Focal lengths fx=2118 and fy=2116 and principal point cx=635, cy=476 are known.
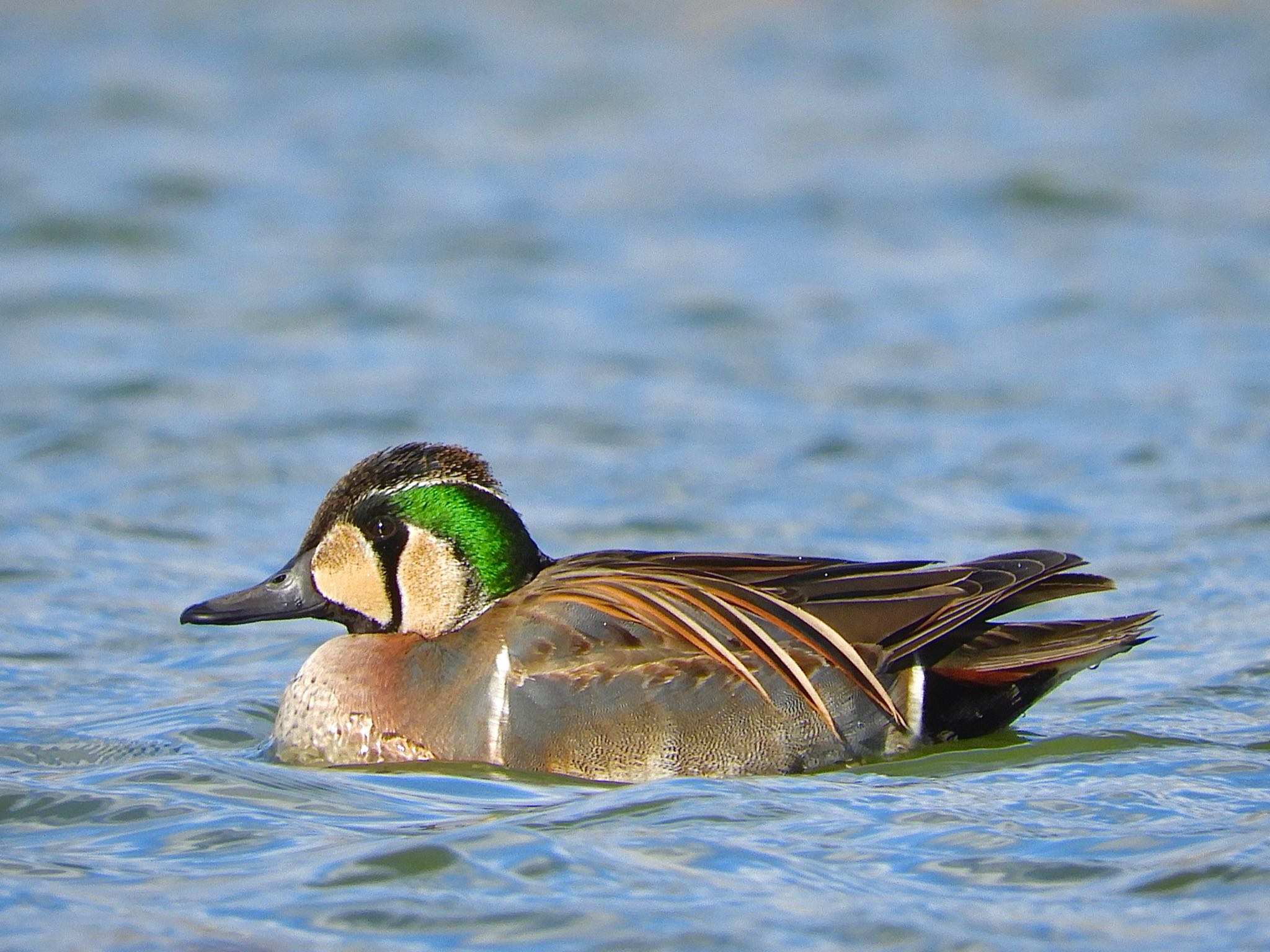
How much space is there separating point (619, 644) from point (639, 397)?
644 centimetres

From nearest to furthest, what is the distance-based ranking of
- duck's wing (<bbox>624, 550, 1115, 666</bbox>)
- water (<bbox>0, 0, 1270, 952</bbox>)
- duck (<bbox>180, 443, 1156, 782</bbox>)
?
water (<bbox>0, 0, 1270, 952</bbox>) < duck (<bbox>180, 443, 1156, 782</bbox>) < duck's wing (<bbox>624, 550, 1115, 666</bbox>)

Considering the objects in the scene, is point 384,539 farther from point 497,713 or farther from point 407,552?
point 497,713

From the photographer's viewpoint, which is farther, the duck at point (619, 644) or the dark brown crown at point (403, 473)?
the dark brown crown at point (403, 473)

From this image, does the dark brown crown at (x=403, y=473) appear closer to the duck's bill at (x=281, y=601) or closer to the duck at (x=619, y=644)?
the duck at (x=619, y=644)

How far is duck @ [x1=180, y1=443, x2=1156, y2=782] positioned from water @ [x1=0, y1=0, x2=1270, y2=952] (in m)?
0.17

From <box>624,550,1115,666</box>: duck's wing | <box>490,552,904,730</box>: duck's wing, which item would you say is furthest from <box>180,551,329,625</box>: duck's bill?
<box>624,550,1115,666</box>: duck's wing

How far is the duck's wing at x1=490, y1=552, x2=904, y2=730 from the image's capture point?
7.07m

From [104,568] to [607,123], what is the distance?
34.2ft

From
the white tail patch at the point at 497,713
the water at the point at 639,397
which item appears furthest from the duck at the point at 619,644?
the water at the point at 639,397

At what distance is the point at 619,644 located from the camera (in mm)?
7105

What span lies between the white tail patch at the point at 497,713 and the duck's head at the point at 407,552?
51cm

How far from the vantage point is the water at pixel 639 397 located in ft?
20.2

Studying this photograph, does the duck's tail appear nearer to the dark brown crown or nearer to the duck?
the duck

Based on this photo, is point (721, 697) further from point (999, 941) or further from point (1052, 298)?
point (1052, 298)
